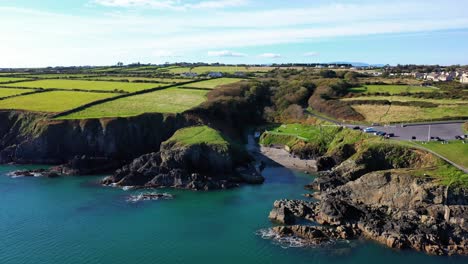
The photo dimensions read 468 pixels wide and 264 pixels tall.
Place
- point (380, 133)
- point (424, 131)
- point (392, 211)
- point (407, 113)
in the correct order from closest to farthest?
point (392, 211)
point (380, 133)
point (424, 131)
point (407, 113)

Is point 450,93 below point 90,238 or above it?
above

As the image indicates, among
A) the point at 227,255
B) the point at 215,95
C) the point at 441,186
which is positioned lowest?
the point at 227,255

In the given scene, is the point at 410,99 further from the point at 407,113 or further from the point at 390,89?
the point at 390,89

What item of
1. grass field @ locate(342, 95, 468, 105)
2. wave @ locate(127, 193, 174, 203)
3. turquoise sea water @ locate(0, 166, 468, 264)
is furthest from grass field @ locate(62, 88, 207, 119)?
grass field @ locate(342, 95, 468, 105)

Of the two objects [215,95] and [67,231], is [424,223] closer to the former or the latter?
[67,231]

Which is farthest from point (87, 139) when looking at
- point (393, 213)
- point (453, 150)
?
point (453, 150)

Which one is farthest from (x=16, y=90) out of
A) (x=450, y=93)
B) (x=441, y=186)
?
(x=450, y=93)

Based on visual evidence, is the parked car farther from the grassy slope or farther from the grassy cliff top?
the grassy cliff top
